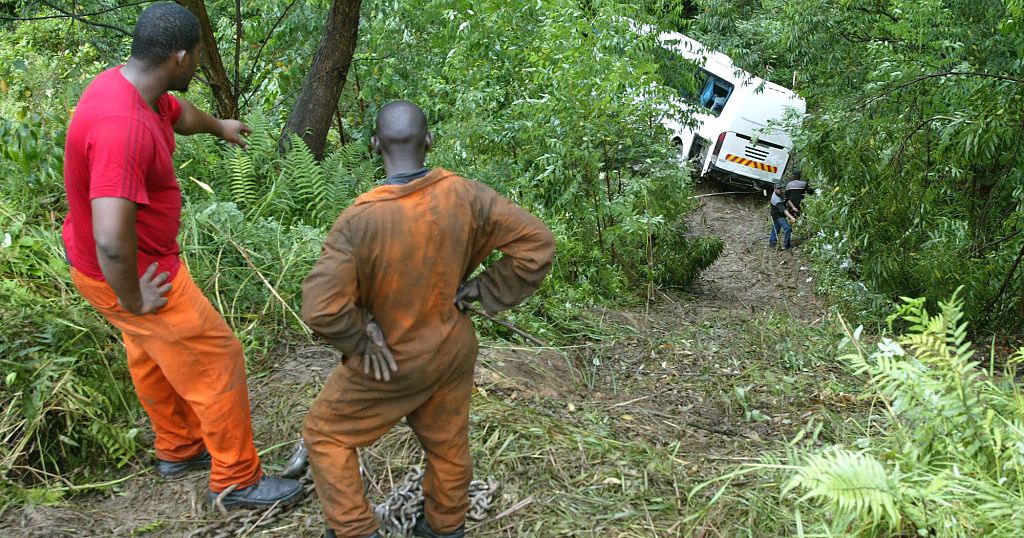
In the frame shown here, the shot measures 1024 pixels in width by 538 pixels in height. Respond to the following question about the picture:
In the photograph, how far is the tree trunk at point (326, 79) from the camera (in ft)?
22.7

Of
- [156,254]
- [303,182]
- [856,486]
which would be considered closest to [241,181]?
[303,182]

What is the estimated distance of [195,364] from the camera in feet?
10.5

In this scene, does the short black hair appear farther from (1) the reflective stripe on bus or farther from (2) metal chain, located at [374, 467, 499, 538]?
(1) the reflective stripe on bus

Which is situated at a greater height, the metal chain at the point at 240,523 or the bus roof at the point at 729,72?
the bus roof at the point at 729,72

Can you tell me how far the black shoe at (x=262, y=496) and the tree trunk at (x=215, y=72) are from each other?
4305 millimetres

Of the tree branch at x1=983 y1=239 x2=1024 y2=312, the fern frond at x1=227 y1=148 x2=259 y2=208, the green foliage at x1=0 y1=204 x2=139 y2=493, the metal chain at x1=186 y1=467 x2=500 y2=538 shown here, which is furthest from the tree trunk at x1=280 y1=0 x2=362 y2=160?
the tree branch at x1=983 y1=239 x2=1024 y2=312

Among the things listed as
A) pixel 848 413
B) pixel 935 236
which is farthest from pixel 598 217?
pixel 848 413

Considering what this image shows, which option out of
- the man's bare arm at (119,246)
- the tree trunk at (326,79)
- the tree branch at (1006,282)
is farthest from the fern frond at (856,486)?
the tree trunk at (326,79)

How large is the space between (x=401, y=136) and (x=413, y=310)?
1.90 feet

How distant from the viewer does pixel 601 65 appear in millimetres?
7172

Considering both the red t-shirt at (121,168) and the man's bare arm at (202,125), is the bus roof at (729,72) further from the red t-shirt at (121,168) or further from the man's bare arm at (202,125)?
the red t-shirt at (121,168)

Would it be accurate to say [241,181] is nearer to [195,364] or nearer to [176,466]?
[176,466]

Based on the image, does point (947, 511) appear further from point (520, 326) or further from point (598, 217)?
point (598, 217)

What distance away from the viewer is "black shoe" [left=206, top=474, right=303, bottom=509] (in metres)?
3.39
